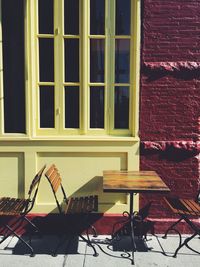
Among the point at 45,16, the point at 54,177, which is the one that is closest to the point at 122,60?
the point at 45,16

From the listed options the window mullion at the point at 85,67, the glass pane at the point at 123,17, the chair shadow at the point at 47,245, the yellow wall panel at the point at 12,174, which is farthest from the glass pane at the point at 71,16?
the chair shadow at the point at 47,245

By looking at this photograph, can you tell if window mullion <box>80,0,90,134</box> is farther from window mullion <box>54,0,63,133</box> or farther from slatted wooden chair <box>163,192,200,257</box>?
slatted wooden chair <box>163,192,200,257</box>

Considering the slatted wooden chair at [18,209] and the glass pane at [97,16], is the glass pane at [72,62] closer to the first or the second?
the glass pane at [97,16]

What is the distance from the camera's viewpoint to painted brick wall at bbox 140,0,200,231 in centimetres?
450

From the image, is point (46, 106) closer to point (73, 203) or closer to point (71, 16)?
point (71, 16)

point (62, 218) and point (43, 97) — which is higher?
point (43, 97)

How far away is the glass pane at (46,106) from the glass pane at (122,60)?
2.98 ft

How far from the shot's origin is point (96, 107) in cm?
475

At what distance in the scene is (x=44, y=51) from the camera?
4.66 meters

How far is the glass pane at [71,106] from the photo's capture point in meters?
4.71

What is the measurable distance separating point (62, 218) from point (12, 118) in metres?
1.49

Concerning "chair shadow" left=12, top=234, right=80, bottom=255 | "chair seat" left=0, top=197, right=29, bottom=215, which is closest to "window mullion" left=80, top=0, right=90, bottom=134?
"chair seat" left=0, top=197, right=29, bottom=215

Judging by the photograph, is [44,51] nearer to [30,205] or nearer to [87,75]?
[87,75]

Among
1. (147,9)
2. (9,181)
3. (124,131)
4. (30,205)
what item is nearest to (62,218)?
(30,205)
